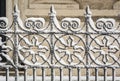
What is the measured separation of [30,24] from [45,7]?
2070 mm

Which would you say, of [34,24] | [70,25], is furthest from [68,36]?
[34,24]

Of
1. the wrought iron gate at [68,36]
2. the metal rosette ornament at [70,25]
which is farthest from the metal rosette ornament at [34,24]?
the metal rosette ornament at [70,25]

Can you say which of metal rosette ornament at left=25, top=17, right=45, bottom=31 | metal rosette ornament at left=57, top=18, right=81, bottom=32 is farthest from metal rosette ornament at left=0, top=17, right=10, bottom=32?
metal rosette ornament at left=57, top=18, right=81, bottom=32

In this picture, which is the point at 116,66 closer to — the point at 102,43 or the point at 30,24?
the point at 102,43

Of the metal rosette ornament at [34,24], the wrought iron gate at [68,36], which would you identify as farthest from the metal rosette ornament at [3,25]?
the metal rosette ornament at [34,24]

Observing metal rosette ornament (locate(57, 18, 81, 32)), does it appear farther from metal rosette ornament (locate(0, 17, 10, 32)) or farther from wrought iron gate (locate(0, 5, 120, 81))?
metal rosette ornament (locate(0, 17, 10, 32))

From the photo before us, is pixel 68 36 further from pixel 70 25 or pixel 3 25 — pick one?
pixel 3 25

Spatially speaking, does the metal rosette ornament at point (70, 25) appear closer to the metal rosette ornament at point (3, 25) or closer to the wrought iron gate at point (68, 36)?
the wrought iron gate at point (68, 36)

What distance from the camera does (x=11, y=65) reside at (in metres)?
3.97

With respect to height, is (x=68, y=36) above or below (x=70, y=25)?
below

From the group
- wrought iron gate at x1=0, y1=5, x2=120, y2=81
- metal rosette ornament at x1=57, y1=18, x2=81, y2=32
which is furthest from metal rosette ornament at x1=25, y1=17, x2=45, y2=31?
metal rosette ornament at x1=57, y1=18, x2=81, y2=32

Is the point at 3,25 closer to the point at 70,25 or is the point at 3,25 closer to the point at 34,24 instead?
the point at 34,24

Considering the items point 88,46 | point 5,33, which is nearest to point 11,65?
point 5,33

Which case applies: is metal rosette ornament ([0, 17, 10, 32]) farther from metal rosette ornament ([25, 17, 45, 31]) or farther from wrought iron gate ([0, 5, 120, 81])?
metal rosette ornament ([25, 17, 45, 31])
